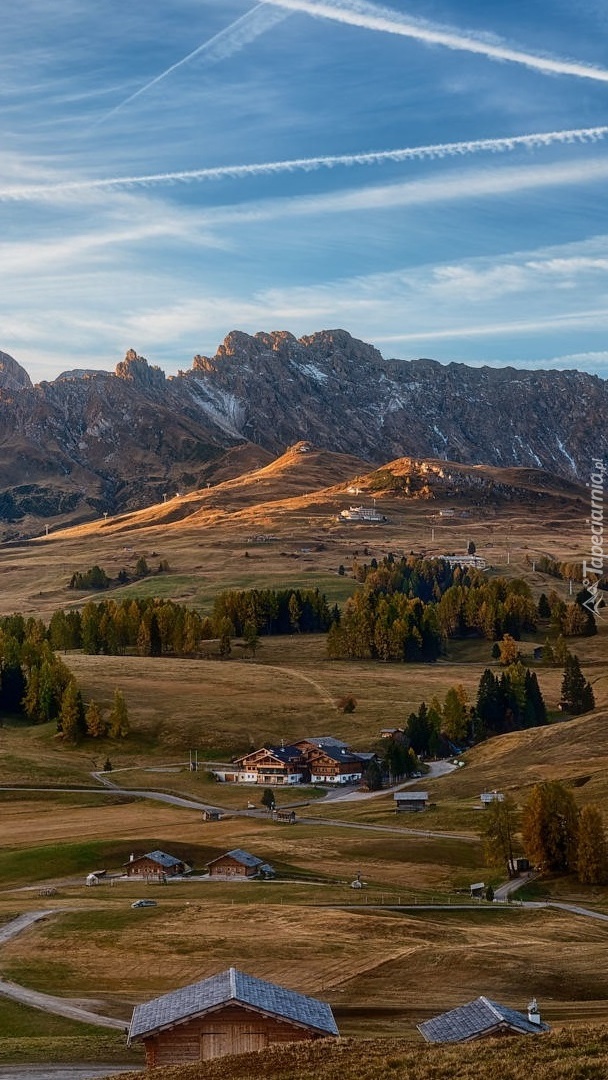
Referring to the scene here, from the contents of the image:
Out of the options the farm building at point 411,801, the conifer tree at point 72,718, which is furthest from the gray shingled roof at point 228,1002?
the conifer tree at point 72,718

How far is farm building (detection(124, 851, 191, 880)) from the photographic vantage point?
94938 mm

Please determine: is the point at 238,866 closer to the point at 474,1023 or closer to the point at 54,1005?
the point at 54,1005

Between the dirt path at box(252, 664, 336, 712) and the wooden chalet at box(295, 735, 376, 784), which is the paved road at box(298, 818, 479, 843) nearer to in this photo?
the wooden chalet at box(295, 735, 376, 784)

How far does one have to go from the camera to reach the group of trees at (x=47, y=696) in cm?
16075

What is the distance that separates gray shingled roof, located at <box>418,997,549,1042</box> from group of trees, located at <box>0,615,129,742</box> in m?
120

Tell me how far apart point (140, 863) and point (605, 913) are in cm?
3933

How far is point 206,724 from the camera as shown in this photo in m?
162

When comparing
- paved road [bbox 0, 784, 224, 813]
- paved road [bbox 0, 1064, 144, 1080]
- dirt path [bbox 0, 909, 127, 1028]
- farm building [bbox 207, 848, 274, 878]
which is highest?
paved road [bbox 0, 1064, 144, 1080]

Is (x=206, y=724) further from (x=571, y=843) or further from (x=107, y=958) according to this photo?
(x=107, y=958)

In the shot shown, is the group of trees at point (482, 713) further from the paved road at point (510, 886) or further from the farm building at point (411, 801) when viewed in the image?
the paved road at point (510, 886)

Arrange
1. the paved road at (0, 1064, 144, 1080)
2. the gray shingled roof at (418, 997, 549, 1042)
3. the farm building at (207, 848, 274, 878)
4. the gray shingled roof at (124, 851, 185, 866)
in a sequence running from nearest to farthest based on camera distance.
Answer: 1. the gray shingled roof at (418, 997, 549, 1042)
2. the paved road at (0, 1064, 144, 1080)
3. the farm building at (207, 848, 274, 878)
4. the gray shingled roof at (124, 851, 185, 866)

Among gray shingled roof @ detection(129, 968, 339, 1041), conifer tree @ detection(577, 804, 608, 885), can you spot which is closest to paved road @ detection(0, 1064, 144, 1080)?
gray shingled roof @ detection(129, 968, 339, 1041)

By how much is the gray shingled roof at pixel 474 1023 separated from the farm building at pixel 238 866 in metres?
49.6

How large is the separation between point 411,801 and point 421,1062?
86.3m
